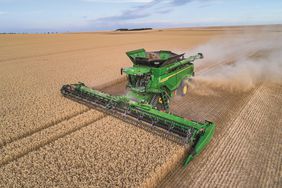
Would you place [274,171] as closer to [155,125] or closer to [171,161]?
[171,161]

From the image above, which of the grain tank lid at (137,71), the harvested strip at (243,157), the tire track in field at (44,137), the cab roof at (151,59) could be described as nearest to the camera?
the harvested strip at (243,157)

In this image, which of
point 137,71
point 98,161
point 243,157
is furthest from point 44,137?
point 243,157

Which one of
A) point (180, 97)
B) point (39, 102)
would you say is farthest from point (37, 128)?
point (180, 97)

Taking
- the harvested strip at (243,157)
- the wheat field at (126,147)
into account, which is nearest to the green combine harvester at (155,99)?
the wheat field at (126,147)

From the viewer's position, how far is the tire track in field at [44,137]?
5.18 m

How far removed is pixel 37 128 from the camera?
253 inches

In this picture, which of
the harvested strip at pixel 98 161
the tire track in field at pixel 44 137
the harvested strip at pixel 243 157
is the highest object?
the tire track in field at pixel 44 137

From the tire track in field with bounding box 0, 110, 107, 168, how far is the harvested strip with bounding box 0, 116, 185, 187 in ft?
1.01

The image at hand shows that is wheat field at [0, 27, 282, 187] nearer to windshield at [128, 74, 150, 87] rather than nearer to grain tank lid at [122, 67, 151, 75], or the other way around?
windshield at [128, 74, 150, 87]

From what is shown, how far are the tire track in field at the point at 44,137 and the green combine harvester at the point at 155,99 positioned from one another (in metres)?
0.62

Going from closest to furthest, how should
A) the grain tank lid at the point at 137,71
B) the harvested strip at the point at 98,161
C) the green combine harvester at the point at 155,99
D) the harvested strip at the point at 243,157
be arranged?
the harvested strip at the point at 98,161 < the harvested strip at the point at 243,157 < the green combine harvester at the point at 155,99 < the grain tank lid at the point at 137,71

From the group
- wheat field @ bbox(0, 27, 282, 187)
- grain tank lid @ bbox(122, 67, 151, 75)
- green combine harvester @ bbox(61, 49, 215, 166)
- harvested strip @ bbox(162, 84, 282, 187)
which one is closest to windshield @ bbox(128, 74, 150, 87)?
green combine harvester @ bbox(61, 49, 215, 166)

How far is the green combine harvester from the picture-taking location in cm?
529

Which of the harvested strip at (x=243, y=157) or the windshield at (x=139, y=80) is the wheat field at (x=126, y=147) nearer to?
the harvested strip at (x=243, y=157)
